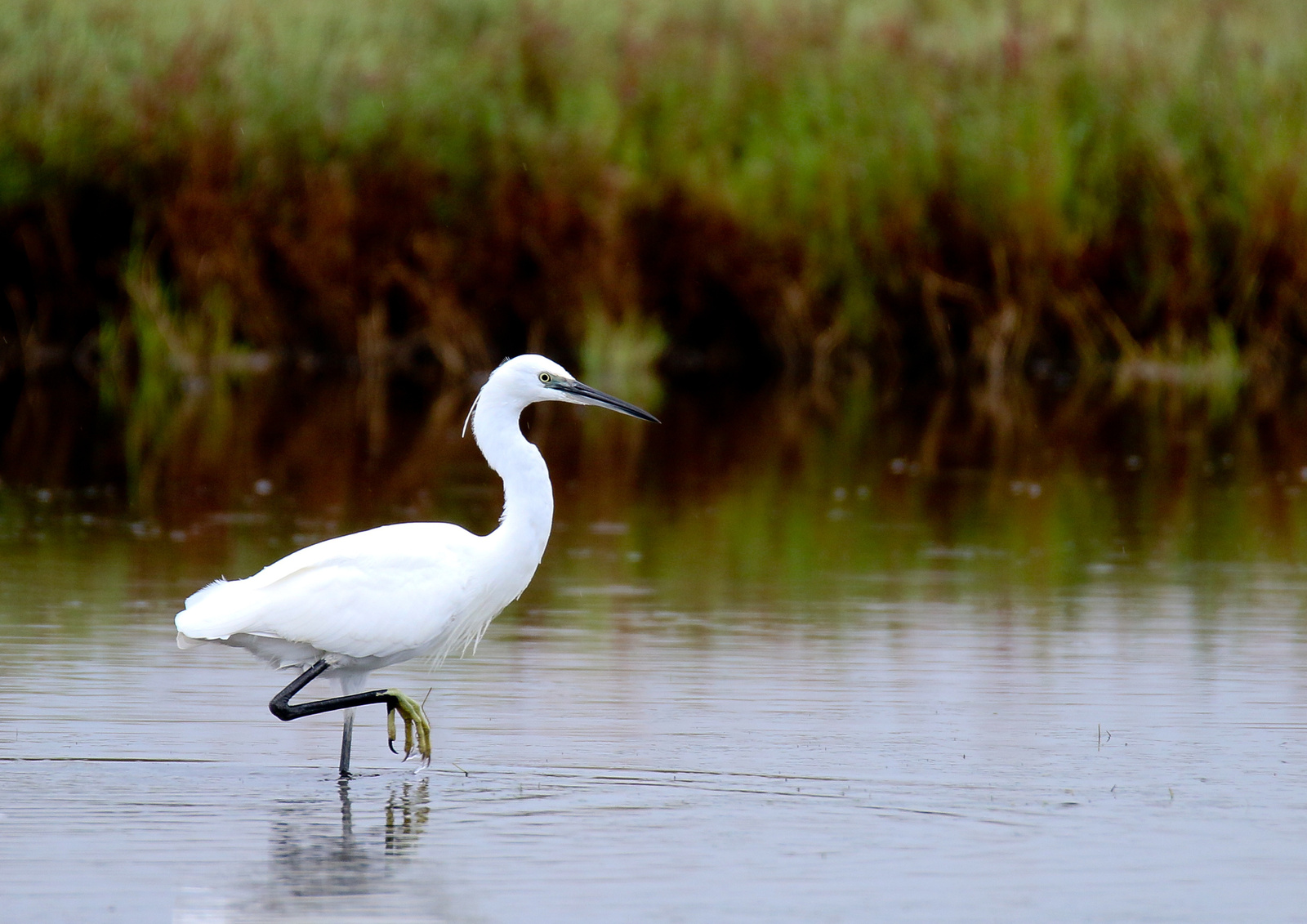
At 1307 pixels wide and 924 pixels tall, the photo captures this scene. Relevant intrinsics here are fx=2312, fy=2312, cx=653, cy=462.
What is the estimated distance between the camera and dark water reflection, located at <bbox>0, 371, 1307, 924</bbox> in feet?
18.0

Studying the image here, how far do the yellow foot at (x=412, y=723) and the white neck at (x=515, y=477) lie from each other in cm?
58

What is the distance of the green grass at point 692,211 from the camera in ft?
67.7

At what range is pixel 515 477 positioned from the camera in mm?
7137

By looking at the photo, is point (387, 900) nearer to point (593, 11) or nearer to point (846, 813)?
point (846, 813)

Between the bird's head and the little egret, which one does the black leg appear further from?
the bird's head

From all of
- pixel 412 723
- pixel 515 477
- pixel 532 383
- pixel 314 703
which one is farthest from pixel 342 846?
pixel 532 383

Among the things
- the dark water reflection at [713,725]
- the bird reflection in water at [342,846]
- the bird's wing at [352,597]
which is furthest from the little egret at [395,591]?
the bird reflection in water at [342,846]

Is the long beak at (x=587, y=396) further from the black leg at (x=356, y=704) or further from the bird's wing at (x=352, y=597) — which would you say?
the black leg at (x=356, y=704)

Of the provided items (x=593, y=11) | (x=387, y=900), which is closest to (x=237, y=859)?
(x=387, y=900)

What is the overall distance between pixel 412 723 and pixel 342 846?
3.42 feet

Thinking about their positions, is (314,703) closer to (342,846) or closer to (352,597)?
(352,597)

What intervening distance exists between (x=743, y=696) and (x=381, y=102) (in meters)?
14.7

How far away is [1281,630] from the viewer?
8984mm

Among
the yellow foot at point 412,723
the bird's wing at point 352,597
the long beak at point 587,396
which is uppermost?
the long beak at point 587,396
